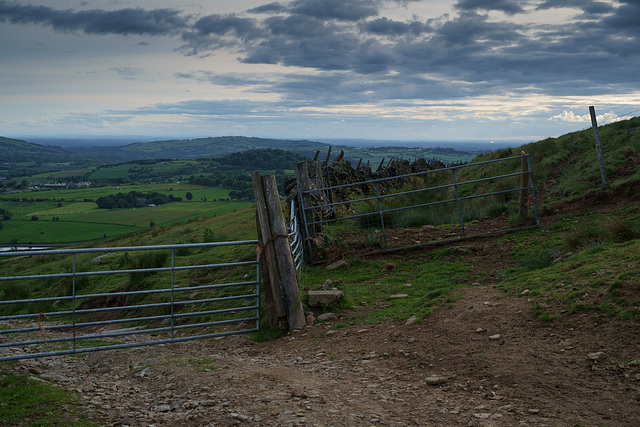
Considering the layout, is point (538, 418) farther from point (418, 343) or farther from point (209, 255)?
A: point (209, 255)

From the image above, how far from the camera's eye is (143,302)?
10469mm

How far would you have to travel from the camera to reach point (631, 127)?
18766 millimetres

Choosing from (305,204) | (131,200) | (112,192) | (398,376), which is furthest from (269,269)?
(112,192)

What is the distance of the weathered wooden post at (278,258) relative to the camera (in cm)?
749

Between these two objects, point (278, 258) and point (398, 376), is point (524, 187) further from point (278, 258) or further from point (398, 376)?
point (398, 376)

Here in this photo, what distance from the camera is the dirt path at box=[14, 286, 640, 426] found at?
13.7ft

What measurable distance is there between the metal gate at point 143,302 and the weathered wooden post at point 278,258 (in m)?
0.26

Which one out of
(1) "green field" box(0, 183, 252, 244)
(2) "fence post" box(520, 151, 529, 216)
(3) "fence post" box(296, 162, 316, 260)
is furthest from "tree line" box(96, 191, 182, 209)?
(2) "fence post" box(520, 151, 529, 216)

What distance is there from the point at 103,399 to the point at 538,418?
4.14m

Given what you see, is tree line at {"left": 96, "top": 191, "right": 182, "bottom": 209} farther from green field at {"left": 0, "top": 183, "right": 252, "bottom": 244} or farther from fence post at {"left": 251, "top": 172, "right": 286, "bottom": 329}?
fence post at {"left": 251, "top": 172, "right": 286, "bottom": 329}

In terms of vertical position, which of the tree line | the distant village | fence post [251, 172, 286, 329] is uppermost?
the distant village

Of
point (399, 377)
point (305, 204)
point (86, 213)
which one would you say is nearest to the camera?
point (399, 377)

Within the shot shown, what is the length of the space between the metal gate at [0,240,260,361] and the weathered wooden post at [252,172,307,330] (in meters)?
0.26

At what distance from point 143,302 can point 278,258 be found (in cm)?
440
